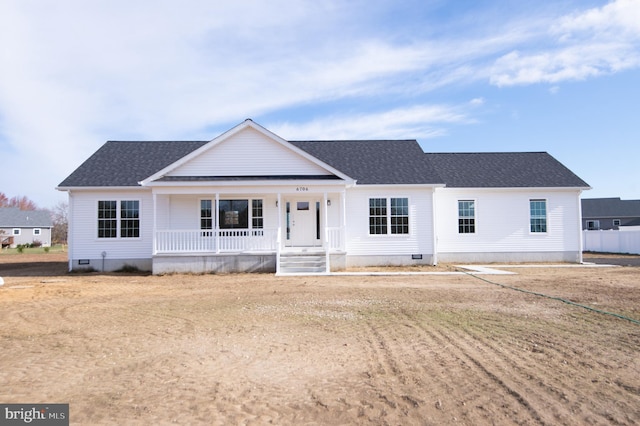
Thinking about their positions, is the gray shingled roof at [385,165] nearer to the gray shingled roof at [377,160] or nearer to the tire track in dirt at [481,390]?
the gray shingled roof at [377,160]

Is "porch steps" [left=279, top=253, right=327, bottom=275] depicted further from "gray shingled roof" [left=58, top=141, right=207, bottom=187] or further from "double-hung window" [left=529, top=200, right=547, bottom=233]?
"double-hung window" [left=529, top=200, right=547, bottom=233]

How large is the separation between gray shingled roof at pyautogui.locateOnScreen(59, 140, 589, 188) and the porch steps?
4.09 meters

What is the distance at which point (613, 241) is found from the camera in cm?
3078

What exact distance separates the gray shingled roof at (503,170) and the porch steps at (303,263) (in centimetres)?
773

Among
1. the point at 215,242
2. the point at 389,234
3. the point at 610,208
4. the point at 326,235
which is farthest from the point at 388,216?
the point at 610,208

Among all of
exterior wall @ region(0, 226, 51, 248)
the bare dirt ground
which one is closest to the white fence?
the bare dirt ground

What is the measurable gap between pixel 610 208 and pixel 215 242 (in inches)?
2229

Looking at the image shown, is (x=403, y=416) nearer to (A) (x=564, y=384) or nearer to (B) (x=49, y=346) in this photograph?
(A) (x=564, y=384)

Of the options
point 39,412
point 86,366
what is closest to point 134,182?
point 86,366

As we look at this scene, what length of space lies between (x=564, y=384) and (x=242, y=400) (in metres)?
3.68

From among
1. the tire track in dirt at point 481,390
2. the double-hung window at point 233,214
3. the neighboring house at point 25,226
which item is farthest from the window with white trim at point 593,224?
the neighboring house at point 25,226

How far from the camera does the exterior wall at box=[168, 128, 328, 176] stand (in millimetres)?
18359

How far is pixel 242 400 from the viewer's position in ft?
15.5

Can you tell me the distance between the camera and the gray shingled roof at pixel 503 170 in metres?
21.0
